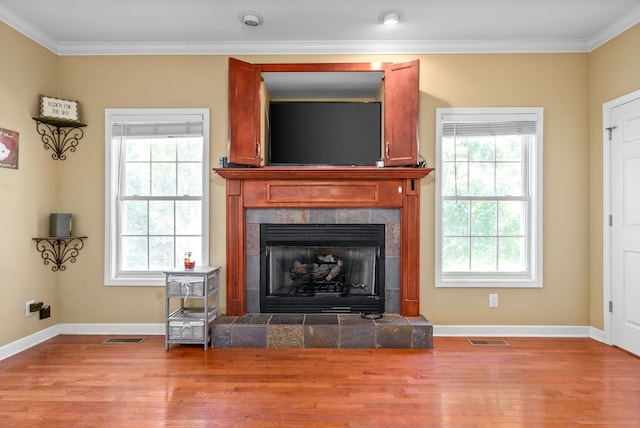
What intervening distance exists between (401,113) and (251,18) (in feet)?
4.95

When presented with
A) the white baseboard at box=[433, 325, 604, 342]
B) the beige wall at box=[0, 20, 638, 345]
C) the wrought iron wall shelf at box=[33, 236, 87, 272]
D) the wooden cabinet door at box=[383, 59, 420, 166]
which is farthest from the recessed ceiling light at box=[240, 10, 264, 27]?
the white baseboard at box=[433, 325, 604, 342]

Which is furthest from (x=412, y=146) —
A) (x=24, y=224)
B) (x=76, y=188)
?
(x=24, y=224)

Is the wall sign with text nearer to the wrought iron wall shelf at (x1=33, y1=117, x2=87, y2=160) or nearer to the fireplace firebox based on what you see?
the wrought iron wall shelf at (x1=33, y1=117, x2=87, y2=160)

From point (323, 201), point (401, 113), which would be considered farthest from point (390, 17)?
→ point (323, 201)

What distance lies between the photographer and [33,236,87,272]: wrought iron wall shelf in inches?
144

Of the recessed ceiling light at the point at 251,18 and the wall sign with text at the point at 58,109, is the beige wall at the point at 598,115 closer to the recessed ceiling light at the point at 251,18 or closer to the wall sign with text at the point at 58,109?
the recessed ceiling light at the point at 251,18

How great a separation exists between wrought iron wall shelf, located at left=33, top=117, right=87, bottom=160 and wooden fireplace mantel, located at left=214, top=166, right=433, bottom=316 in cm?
152

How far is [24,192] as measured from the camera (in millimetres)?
3418

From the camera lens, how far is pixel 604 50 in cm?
357

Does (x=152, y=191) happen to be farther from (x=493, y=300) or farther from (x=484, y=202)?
(x=493, y=300)

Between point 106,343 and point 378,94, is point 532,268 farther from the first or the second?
point 106,343

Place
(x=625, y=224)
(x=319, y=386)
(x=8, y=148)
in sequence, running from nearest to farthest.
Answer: (x=319, y=386)
(x=8, y=148)
(x=625, y=224)

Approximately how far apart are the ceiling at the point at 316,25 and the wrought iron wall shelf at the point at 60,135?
2.35 feet

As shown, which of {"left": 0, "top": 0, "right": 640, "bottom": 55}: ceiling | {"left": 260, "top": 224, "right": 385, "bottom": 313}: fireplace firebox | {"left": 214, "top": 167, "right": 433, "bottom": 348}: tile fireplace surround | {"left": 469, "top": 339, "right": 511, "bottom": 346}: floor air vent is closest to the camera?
{"left": 0, "top": 0, "right": 640, "bottom": 55}: ceiling
